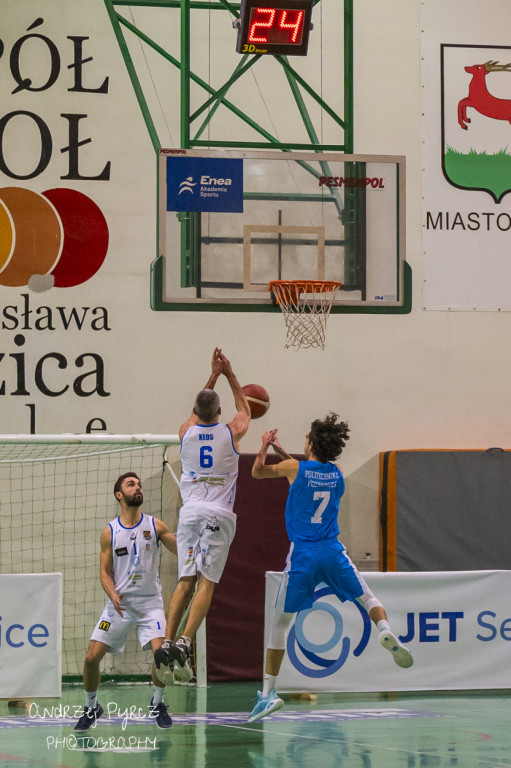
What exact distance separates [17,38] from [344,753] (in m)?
10.2

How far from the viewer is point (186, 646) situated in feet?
27.0

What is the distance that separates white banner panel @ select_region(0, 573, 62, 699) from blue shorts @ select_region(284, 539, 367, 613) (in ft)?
9.99

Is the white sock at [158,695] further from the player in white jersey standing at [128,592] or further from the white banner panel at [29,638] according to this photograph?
the white banner panel at [29,638]

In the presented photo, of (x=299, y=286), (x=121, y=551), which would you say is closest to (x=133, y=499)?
(x=121, y=551)

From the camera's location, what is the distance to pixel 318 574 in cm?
895

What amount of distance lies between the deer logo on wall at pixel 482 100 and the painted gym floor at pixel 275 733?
25.2 ft

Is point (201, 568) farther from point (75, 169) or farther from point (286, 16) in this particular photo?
point (75, 169)

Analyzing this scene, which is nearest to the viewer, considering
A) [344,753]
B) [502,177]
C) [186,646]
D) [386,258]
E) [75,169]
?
[344,753]

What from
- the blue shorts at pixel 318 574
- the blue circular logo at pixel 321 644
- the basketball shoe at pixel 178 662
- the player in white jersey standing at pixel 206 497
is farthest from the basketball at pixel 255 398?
the basketball shoe at pixel 178 662

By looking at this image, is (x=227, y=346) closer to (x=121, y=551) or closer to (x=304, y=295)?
(x=304, y=295)

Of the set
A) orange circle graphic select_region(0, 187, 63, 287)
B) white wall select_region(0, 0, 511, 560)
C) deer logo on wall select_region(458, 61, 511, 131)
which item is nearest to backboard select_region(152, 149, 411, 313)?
white wall select_region(0, 0, 511, 560)

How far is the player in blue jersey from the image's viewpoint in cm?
891

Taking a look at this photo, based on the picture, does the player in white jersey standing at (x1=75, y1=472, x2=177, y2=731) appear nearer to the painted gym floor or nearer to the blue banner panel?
the painted gym floor

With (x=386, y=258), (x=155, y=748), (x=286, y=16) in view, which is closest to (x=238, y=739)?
(x=155, y=748)
